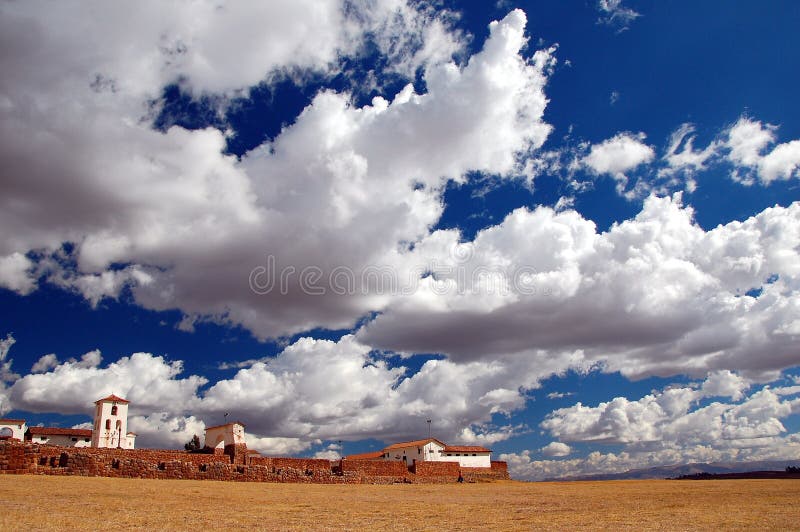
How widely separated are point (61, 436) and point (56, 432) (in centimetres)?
107

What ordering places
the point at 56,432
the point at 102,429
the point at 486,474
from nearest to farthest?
the point at 486,474, the point at 102,429, the point at 56,432

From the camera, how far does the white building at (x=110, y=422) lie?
89000mm

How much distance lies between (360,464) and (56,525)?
44641 mm

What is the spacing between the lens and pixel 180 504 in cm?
1997

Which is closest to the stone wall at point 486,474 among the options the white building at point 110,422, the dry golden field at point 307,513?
the dry golden field at point 307,513

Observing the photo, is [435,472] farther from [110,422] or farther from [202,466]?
[110,422]

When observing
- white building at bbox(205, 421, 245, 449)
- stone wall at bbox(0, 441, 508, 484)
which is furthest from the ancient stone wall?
white building at bbox(205, 421, 245, 449)

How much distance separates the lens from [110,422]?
90.1m

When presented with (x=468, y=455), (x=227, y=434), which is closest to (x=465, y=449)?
(x=468, y=455)

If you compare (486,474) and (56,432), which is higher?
(56,432)

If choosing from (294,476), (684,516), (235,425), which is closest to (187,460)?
(294,476)

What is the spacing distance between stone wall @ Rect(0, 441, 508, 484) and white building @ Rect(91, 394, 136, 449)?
4784cm

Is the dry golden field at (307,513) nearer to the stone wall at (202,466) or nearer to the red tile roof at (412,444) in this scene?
the stone wall at (202,466)

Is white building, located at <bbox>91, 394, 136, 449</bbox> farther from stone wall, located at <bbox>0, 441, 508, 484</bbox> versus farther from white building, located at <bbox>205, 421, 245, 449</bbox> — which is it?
stone wall, located at <bbox>0, 441, 508, 484</bbox>
